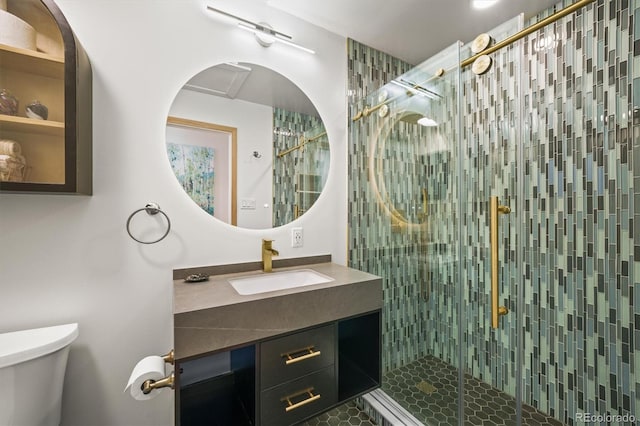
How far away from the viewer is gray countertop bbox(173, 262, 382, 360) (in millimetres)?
811

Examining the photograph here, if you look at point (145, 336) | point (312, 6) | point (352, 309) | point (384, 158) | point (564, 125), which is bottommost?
point (145, 336)

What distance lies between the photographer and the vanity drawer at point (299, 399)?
3.16 ft

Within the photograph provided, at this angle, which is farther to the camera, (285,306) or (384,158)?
(384,158)

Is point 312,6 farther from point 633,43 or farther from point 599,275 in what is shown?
point 599,275

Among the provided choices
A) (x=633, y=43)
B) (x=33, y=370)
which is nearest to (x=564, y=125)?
(x=633, y=43)

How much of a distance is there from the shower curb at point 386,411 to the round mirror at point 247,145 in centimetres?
119

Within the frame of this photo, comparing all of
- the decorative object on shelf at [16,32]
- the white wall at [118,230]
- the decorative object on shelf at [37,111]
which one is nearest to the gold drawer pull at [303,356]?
the white wall at [118,230]

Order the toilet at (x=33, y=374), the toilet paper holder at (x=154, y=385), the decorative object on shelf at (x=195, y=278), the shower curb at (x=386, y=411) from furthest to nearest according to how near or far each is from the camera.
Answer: the shower curb at (x=386, y=411)
the decorative object on shelf at (x=195, y=278)
the toilet paper holder at (x=154, y=385)
the toilet at (x=33, y=374)

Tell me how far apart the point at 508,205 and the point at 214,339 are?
5.07 ft

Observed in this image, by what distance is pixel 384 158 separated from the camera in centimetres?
167

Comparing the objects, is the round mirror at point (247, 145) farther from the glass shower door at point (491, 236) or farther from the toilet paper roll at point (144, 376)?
the glass shower door at point (491, 236)

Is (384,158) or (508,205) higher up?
(384,158)

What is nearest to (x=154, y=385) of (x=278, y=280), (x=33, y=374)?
(x=33, y=374)

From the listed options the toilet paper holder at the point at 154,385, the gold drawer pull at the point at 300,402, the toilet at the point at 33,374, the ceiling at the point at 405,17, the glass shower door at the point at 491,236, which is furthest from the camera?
the ceiling at the point at 405,17
